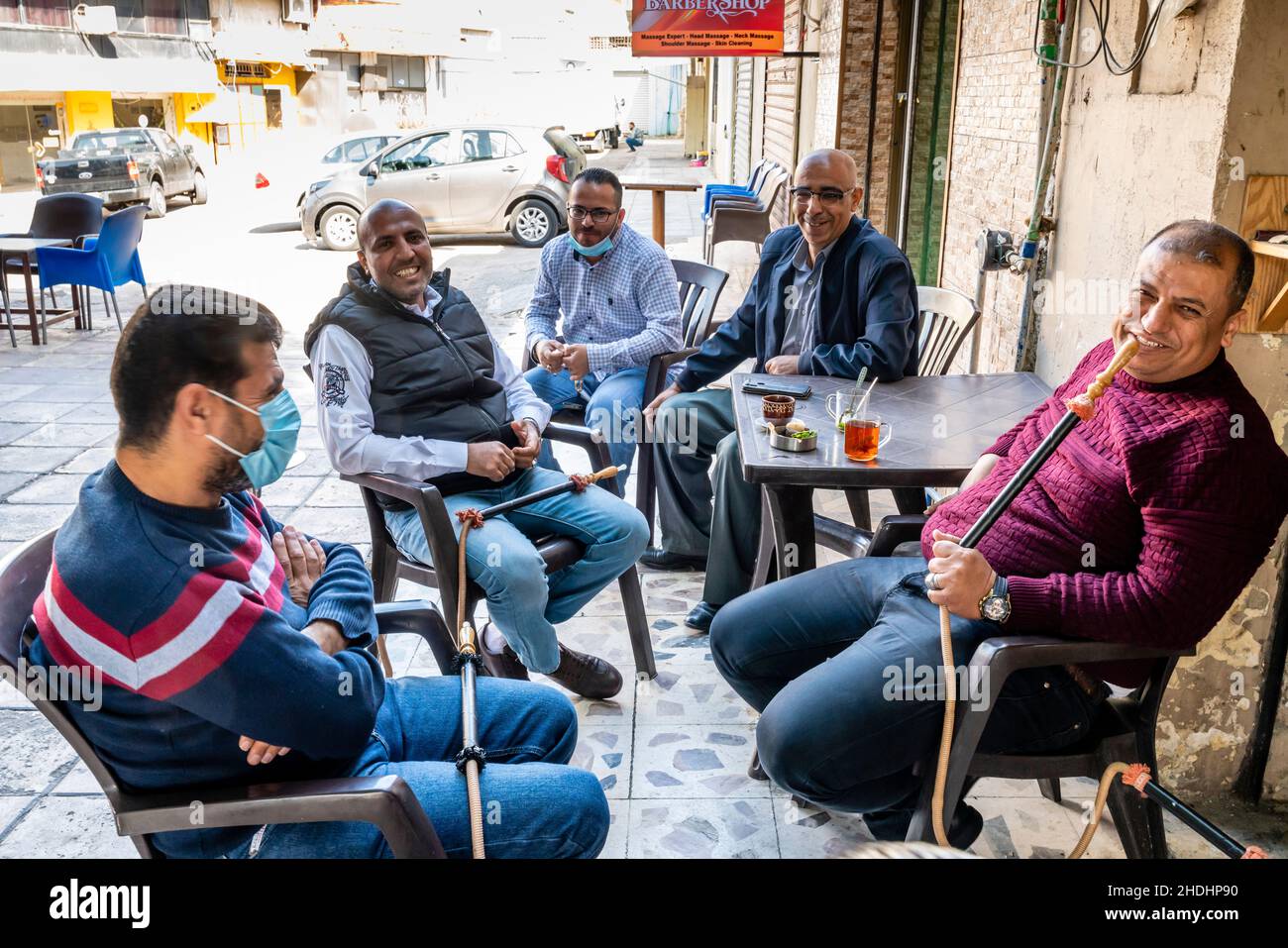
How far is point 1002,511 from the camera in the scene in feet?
7.55

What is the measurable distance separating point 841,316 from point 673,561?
1.32 meters

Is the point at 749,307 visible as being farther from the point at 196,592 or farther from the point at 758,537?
the point at 196,592

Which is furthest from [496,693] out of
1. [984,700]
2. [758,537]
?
[758,537]

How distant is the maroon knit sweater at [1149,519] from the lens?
6.75ft

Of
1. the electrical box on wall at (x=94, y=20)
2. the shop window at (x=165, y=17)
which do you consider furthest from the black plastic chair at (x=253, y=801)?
the shop window at (x=165, y=17)

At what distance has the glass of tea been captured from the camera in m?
2.89

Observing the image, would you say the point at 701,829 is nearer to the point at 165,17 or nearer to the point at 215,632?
the point at 215,632

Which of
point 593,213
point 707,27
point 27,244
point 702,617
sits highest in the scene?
point 707,27

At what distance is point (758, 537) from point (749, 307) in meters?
0.98

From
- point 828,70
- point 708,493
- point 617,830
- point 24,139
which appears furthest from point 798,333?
point 24,139

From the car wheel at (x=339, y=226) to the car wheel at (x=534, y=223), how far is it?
206cm

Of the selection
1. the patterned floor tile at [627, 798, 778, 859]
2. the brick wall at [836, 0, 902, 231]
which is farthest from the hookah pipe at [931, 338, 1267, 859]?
the brick wall at [836, 0, 902, 231]

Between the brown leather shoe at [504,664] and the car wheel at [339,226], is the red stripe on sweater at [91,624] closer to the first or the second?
the brown leather shoe at [504,664]

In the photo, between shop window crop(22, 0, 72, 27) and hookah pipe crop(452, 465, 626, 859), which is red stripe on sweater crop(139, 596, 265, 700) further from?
shop window crop(22, 0, 72, 27)
